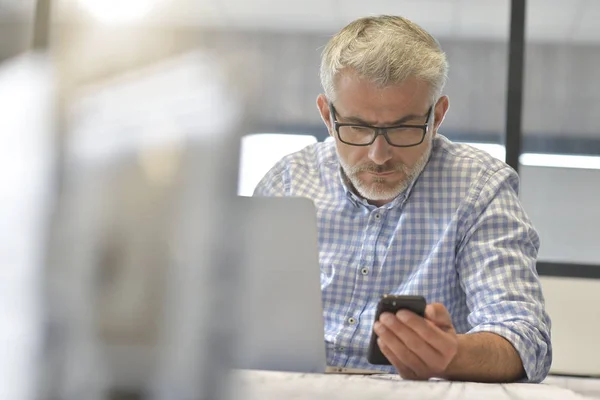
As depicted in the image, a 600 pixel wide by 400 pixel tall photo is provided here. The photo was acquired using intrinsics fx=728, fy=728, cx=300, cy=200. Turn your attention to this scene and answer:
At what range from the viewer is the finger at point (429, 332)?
3.07 feet

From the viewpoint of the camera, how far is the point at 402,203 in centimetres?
154

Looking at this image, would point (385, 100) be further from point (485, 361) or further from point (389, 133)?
point (485, 361)

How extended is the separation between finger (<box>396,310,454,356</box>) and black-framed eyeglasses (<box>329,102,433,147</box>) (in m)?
0.55

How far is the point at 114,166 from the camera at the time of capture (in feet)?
0.96

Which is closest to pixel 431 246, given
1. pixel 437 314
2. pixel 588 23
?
pixel 437 314

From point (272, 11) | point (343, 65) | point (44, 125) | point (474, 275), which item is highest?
point (272, 11)

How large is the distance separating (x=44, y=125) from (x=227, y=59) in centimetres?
8

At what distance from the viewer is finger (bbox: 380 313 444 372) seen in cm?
93

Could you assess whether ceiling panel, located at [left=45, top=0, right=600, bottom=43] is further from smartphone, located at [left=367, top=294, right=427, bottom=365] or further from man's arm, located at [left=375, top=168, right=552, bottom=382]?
smartphone, located at [left=367, top=294, right=427, bottom=365]

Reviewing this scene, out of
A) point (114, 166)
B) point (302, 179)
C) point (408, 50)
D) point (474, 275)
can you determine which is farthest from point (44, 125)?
point (302, 179)

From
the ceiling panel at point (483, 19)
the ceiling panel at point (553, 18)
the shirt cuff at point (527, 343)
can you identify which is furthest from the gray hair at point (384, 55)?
the ceiling panel at point (553, 18)

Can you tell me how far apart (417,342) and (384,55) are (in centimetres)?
70

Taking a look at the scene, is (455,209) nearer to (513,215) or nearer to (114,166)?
(513,215)

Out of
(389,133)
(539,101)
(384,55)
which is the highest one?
(539,101)
